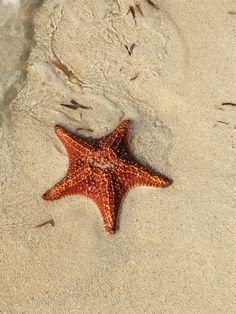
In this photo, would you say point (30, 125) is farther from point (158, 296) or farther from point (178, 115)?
point (158, 296)

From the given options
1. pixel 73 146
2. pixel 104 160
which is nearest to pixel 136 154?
pixel 104 160

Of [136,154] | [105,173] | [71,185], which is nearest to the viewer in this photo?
[105,173]

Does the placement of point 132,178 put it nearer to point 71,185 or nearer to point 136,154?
point 136,154

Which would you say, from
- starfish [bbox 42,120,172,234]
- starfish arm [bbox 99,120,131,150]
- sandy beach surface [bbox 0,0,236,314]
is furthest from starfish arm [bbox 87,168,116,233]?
starfish arm [bbox 99,120,131,150]

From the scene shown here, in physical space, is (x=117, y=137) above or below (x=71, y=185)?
above

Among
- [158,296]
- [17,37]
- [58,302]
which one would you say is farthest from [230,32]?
[58,302]

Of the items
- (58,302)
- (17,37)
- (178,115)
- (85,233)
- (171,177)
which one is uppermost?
(17,37)

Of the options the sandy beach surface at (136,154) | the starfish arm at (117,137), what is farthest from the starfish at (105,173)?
the sandy beach surface at (136,154)

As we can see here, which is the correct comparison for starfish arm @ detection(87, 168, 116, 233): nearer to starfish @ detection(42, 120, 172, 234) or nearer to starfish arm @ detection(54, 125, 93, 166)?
starfish @ detection(42, 120, 172, 234)
